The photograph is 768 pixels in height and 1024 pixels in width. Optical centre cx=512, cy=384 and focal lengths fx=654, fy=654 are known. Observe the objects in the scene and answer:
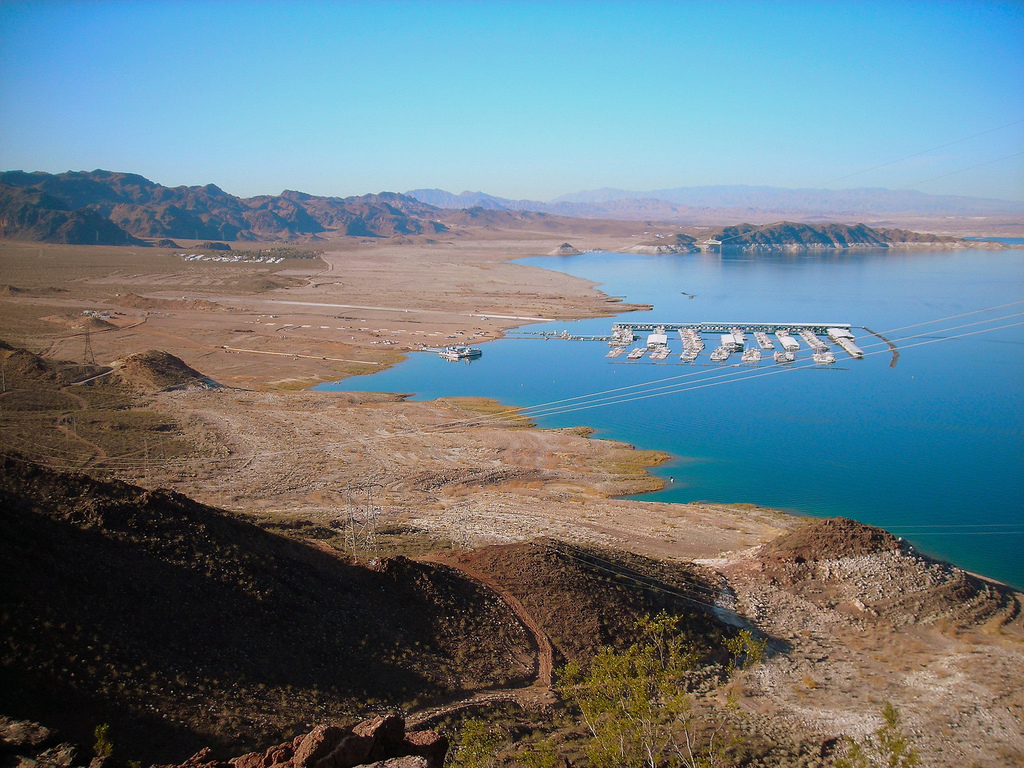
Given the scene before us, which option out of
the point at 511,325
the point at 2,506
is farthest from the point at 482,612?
the point at 511,325

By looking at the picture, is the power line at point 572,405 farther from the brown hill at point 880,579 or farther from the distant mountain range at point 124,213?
the distant mountain range at point 124,213

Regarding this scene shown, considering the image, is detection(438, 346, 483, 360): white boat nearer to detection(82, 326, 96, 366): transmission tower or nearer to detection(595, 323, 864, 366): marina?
detection(595, 323, 864, 366): marina

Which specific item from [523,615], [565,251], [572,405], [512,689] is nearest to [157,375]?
[572,405]

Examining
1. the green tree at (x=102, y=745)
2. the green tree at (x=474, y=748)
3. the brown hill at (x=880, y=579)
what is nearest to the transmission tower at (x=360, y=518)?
the green tree at (x=474, y=748)

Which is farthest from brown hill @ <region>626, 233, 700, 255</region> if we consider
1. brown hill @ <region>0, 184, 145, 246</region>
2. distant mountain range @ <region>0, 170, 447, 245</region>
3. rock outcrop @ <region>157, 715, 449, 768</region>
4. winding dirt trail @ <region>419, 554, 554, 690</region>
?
rock outcrop @ <region>157, 715, 449, 768</region>

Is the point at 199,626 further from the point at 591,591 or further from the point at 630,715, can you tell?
the point at 591,591

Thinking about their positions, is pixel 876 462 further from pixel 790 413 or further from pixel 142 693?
pixel 142 693
